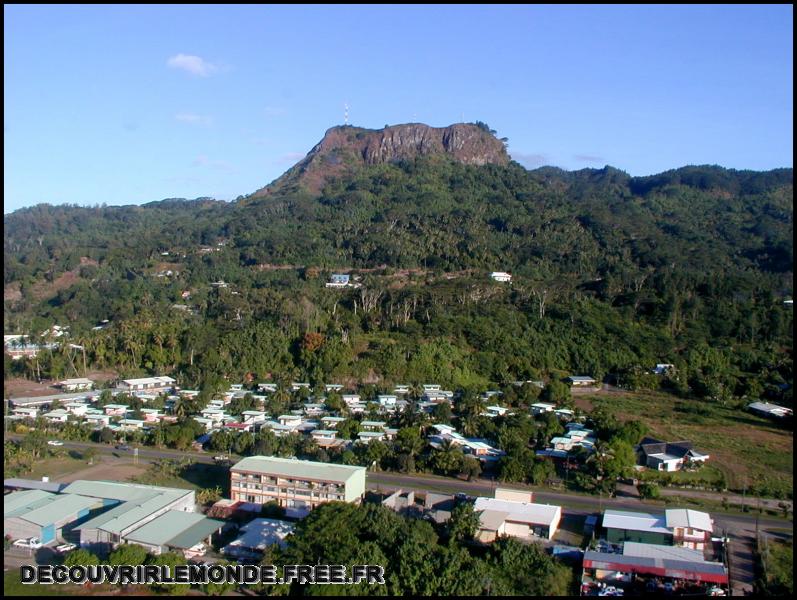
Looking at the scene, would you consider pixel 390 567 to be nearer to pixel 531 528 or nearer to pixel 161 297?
pixel 531 528

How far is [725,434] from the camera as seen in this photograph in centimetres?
2055

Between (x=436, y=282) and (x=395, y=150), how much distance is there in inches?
1046

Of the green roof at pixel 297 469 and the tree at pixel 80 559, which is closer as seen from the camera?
the tree at pixel 80 559

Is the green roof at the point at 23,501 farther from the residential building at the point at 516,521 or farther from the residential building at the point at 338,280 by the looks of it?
the residential building at the point at 338,280

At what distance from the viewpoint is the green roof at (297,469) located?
14545 millimetres

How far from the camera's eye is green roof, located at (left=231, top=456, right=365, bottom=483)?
14.5 m

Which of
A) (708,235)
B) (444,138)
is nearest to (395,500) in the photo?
(708,235)

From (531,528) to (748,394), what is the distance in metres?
14.3

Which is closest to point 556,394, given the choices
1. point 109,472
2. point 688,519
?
point 688,519

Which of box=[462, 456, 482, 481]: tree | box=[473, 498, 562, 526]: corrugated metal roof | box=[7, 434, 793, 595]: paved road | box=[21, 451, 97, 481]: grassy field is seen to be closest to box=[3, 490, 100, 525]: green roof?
box=[21, 451, 97, 481]: grassy field

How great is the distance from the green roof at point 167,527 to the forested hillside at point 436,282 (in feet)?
39.7

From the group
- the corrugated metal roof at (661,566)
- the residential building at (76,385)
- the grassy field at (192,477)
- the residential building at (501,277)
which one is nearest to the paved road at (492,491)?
the grassy field at (192,477)

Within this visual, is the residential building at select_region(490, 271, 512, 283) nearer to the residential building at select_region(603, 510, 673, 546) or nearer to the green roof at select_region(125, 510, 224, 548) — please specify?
the residential building at select_region(603, 510, 673, 546)

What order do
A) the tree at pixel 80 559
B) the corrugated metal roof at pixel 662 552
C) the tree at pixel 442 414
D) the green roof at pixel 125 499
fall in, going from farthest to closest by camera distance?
1. the tree at pixel 442 414
2. the green roof at pixel 125 499
3. the corrugated metal roof at pixel 662 552
4. the tree at pixel 80 559
